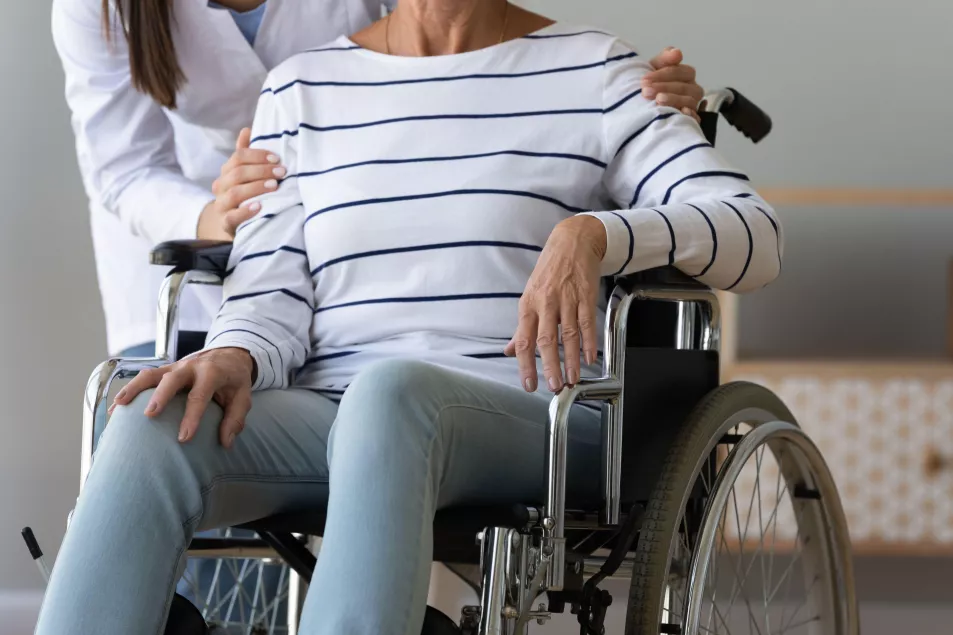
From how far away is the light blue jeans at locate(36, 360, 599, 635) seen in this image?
904mm

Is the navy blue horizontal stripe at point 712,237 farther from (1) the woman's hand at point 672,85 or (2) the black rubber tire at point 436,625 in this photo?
(2) the black rubber tire at point 436,625

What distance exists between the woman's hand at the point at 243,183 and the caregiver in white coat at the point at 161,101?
0.09 m

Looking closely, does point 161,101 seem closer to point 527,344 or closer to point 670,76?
point 670,76

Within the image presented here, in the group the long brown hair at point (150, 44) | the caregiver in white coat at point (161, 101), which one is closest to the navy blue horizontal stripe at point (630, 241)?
the caregiver in white coat at point (161, 101)

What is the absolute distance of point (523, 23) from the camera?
146 centimetres

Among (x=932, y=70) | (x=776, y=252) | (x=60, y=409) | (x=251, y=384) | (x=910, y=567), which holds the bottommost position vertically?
(x=910, y=567)

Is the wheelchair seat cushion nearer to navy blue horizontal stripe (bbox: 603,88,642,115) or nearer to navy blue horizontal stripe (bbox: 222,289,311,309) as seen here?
navy blue horizontal stripe (bbox: 222,289,311,309)

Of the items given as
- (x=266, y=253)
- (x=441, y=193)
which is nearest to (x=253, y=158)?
(x=266, y=253)

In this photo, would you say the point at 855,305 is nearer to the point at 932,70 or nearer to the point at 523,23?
the point at 932,70

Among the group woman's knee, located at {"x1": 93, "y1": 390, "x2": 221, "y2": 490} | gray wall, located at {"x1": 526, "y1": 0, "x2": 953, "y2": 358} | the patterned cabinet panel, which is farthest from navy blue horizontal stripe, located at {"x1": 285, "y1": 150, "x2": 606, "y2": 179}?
gray wall, located at {"x1": 526, "y1": 0, "x2": 953, "y2": 358}

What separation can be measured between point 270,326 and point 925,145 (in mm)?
1852

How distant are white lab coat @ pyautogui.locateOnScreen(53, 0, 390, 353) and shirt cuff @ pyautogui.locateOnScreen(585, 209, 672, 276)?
0.72 meters

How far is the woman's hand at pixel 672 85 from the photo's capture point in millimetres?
1348

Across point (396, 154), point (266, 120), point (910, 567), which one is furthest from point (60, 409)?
point (910, 567)
